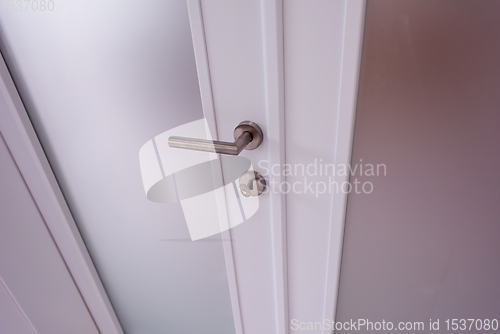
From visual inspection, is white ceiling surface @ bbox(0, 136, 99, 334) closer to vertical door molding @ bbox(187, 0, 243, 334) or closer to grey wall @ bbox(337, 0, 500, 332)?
vertical door molding @ bbox(187, 0, 243, 334)

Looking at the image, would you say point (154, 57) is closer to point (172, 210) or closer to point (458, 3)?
point (172, 210)

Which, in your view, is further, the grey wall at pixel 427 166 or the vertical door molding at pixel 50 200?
the vertical door molding at pixel 50 200

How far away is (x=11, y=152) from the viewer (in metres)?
0.85

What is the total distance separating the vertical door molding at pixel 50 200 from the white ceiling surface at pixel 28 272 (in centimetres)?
2

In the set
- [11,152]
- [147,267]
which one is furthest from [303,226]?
[11,152]

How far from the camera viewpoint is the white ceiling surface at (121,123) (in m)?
0.61

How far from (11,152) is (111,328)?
29.2 inches

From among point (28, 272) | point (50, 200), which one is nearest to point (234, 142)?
point (50, 200)

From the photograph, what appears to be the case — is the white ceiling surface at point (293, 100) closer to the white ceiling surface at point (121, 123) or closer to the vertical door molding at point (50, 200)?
the white ceiling surface at point (121, 123)

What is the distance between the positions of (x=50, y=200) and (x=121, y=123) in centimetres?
41

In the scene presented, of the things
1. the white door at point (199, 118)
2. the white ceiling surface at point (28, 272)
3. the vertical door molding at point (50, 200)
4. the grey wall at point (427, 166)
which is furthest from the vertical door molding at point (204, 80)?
the white ceiling surface at point (28, 272)

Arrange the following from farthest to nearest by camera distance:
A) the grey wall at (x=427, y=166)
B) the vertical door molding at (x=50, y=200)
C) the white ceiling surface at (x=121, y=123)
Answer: the vertical door molding at (x=50, y=200) < the white ceiling surface at (x=121, y=123) < the grey wall at (x=427, y=166)

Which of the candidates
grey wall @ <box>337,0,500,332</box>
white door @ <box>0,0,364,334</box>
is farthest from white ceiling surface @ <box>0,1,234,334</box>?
grey wall @ <box>337,0,500,332</box>

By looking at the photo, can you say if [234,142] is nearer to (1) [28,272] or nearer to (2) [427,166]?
(2) [427,166]
